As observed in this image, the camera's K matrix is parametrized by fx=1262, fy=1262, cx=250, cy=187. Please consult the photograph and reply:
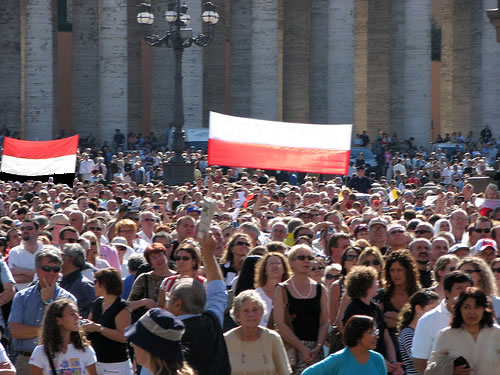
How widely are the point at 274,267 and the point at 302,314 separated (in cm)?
48

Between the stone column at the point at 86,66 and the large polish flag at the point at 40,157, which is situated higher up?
the stone column at the point at 86,66

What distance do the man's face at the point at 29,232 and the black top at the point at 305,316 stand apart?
365cm

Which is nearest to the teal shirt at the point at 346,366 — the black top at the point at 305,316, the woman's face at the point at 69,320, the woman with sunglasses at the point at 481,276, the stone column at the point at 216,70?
the woman's face at the point at 69,320

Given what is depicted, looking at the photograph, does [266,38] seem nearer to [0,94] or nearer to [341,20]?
[341,20]

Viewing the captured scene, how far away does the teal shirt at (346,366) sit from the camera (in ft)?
25.2

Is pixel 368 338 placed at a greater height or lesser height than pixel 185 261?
lesser

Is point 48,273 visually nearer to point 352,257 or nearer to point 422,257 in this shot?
point 352,257

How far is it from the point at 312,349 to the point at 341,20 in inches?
1703

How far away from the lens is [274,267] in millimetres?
10195

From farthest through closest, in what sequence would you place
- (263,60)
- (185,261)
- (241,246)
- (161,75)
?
(161,75), (263,60), (241,246), (185,261)

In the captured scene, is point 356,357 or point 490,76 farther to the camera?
point 490,76

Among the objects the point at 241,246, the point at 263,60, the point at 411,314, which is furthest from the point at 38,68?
the point at 411,314

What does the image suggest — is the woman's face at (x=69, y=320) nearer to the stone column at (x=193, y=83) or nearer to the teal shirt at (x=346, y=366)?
the teal shirt at (x=346, y=366)

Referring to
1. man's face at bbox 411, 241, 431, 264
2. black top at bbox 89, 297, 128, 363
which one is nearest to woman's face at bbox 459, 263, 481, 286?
man's face at bbox 411, 241, 431, 264
